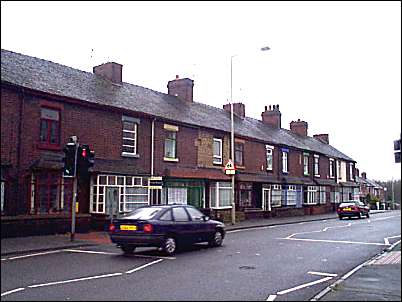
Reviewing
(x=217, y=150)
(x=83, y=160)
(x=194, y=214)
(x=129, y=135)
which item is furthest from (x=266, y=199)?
(x=83, y=160)

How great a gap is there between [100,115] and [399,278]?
15.2 meters

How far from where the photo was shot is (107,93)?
926 inches

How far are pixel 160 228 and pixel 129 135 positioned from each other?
10.3 meters

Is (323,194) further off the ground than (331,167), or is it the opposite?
(331,167)

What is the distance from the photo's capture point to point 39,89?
18.5 metres

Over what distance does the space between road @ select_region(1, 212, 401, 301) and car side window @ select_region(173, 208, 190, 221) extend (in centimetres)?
101

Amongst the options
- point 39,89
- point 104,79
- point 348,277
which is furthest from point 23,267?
point 104,79

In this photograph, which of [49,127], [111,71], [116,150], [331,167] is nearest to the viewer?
[49,127]

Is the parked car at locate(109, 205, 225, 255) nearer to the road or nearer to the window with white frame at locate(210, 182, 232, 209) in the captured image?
the road

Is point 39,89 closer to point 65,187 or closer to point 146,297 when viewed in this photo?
point 65,187

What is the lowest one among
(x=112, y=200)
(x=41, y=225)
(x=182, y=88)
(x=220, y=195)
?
(x=41, y=225)

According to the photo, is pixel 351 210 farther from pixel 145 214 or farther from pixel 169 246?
pixel 145 214

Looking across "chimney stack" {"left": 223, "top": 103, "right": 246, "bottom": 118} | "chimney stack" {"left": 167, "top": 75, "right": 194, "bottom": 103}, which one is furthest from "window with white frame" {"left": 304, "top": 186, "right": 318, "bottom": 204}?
"chimney stack" {"left": 167, "top": 75, "right": 194, "bottom": 103}

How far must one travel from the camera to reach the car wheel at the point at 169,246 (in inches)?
520
